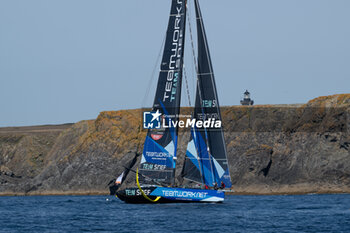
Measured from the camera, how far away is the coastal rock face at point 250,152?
7119cm

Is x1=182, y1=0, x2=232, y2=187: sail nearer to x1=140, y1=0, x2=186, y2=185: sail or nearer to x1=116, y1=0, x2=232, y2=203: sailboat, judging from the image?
x1=116, y1=0, x2=232, y2=203: sailboat

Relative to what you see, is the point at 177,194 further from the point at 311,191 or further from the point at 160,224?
the point at 311,191

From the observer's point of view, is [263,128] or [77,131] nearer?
[263,128]

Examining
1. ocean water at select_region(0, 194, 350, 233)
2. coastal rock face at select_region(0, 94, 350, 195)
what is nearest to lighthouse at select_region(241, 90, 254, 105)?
coastal rock face at select_region(0, 94, 350, 195)

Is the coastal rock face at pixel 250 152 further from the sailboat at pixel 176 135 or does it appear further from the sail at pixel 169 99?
the sail at pixel 169 99

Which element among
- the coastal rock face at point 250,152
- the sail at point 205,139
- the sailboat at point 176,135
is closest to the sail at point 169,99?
the sailboat at point 176,135

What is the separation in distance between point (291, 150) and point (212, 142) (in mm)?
31216

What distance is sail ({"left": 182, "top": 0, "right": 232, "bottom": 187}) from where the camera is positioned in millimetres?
43875

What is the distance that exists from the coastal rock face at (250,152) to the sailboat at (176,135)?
1090 inches

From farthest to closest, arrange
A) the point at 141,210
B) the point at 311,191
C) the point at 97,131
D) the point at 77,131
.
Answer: the point at 77,131 → the point at 97,131 → the point at 311,191 → the point at 141,210

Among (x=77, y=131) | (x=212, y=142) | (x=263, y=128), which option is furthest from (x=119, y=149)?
(x=212, y=142)

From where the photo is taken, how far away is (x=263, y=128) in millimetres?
77062

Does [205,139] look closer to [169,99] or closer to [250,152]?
[169,99]

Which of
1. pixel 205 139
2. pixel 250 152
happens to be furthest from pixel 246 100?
pixel 205 139
